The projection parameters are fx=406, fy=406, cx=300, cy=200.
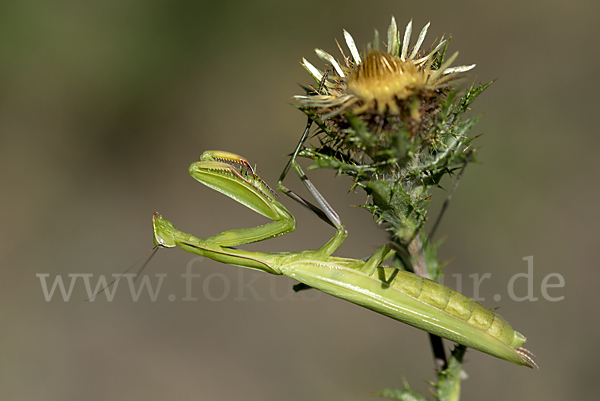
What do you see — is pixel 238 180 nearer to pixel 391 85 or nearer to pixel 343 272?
pixel 343 272

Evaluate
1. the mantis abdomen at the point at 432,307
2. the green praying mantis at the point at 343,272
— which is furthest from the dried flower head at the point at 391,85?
the mantis abdomen at the point at 432,307

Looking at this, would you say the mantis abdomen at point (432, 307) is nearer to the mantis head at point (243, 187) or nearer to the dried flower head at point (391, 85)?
the mantis head at point (243, 187)

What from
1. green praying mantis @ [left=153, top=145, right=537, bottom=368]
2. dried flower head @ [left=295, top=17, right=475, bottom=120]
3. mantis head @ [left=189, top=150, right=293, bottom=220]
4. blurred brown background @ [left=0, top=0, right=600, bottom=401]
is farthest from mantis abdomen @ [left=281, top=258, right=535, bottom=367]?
blurred brown background @ [left=0, top=0, right=600, bottom=401]

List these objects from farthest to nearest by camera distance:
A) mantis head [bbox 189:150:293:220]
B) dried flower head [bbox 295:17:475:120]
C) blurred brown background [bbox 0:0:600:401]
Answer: blurred brown background [bbox 0:0:600:401] → mantis head [bbox 189:150:293:220] → dried flower head [bbox 295:17:475:120]

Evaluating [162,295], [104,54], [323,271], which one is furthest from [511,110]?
[104,54]

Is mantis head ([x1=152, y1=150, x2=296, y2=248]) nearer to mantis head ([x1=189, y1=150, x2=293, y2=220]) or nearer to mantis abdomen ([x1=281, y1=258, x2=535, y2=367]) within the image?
mantis head ([x1=189, y1=150, x2=293, y2=220])

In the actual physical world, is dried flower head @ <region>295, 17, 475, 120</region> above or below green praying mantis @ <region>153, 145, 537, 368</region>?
above
